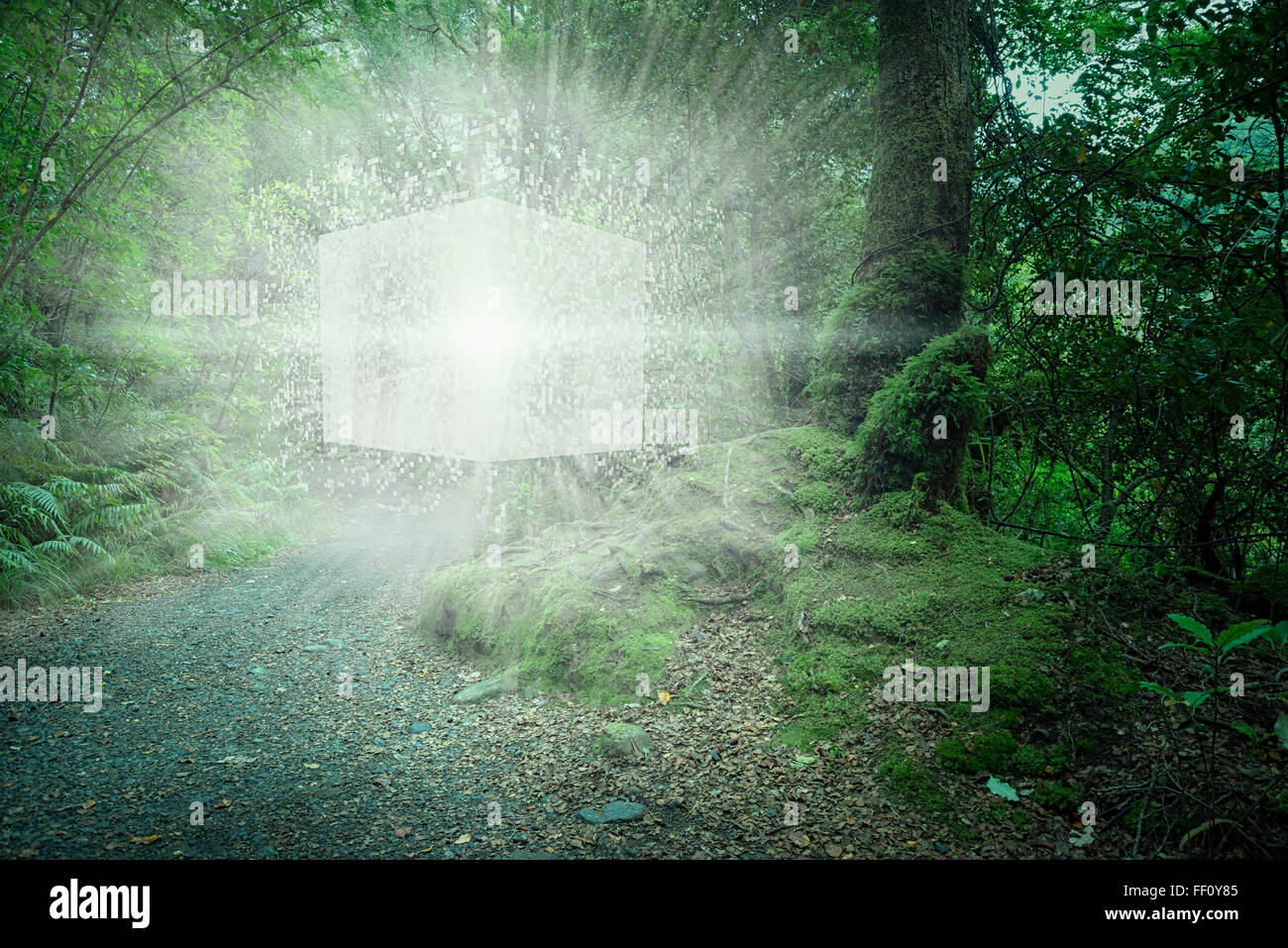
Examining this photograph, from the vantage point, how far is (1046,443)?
5023 millimetres

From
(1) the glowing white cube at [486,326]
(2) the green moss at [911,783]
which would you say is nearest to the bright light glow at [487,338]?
(1) the glowing white cube at [486,326]

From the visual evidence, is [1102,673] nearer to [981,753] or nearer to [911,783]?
[981,753]

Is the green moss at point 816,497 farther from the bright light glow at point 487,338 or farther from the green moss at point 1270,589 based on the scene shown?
the bright light glow at point 487,338

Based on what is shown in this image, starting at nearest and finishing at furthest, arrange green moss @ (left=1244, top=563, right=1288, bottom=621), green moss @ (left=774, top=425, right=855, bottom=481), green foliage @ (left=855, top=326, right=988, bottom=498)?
green moss @ (left=1244, top=563, right=1288, bottom=621)
green foliage @ (left=855, top=326, right=988, bottom=498)
green moss @ (left=774, top=425, right=855, bottom=481)

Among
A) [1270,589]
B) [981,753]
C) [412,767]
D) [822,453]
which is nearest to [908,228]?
[822,453]

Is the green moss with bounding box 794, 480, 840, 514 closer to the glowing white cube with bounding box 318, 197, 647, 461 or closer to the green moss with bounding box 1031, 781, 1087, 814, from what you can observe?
the green moss with bounding box 1031, 781, 1087, 814

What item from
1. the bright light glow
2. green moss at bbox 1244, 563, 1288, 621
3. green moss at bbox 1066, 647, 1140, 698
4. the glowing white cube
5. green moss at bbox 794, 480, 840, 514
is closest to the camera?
green moss at bbox 1066, 647, 1140, 698

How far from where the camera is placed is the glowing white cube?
10000 millimetres

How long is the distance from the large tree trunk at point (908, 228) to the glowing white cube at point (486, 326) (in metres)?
5.01

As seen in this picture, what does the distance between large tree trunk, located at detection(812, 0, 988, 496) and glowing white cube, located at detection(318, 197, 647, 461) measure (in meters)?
5.01

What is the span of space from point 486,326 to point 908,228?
25.6ft

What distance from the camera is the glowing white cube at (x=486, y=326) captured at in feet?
32.8

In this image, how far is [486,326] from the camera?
1090 centimetres

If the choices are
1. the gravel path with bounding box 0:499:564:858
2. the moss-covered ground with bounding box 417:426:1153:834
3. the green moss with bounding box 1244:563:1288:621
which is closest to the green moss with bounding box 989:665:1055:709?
the moss-covered ground with bounding box 417:426:1153:834
